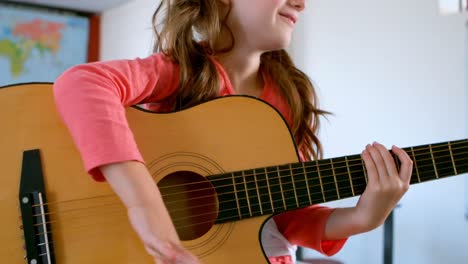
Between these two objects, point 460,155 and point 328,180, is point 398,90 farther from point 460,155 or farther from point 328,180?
point 328,180

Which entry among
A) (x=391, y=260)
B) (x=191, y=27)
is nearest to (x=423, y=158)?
(x=191, y=27)

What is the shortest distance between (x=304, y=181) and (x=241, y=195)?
0.37 feet

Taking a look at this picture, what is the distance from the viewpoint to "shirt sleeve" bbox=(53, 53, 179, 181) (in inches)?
24.4

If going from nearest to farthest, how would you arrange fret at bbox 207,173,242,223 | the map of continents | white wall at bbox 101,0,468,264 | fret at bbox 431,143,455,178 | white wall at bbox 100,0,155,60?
fret at bbox 207,173,242,223 < fret at bbox 431,143,455,178 < white wall at bbox 101,0,468,264 < white wall at bbox 100,0,155,60 < the map of continents

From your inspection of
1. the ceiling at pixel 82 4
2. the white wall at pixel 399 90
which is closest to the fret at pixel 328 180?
the white wall at pixel 399 90

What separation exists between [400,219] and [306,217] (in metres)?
1.19

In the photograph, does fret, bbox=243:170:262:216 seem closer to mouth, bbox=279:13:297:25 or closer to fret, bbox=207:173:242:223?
fret, bbox=207:173:242:223

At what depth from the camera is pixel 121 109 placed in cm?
66

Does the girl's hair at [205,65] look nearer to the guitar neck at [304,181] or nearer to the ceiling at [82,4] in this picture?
the guitar neck at [304,181]

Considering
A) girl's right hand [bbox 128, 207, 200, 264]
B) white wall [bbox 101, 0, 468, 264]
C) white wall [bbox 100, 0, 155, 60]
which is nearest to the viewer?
girl's right hand [bbox 128, 207, 200, 264]

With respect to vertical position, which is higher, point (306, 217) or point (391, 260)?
point (306, 217)

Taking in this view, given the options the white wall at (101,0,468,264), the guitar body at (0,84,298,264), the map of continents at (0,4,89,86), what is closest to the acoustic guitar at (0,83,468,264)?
the guitar body at (0,84,298,264)

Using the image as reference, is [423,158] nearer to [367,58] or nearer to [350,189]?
[350,189]

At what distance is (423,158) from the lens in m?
0.86
